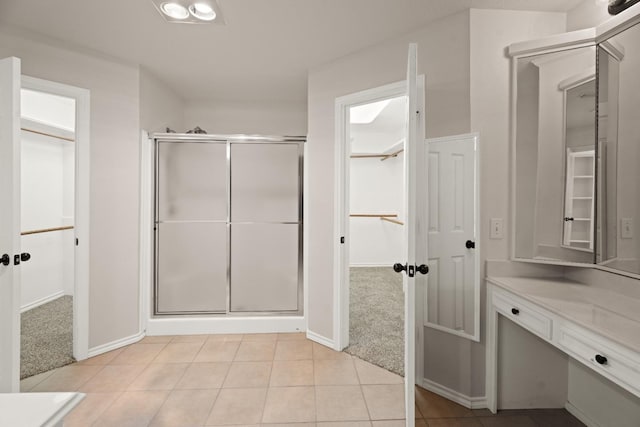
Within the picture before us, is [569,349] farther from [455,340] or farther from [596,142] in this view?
[596,142]

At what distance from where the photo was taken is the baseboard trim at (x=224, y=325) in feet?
9.68

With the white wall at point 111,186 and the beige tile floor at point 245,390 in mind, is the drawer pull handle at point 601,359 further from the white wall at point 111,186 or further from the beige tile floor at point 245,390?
the white wall at point 111,186

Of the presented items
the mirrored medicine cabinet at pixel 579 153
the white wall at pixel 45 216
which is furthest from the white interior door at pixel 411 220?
the white wall at pixel 45 216

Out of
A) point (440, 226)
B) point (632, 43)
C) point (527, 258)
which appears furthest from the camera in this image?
point (440, 226)

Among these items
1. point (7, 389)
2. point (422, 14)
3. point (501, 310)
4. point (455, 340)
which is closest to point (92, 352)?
point (7, 389)

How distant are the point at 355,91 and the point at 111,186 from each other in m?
2.23

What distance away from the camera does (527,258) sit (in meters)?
1.89

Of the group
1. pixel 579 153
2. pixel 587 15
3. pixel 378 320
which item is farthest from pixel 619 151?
pixel 378 320

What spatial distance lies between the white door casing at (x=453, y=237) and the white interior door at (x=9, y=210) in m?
2.37

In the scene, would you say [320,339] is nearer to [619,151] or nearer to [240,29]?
[619,151]

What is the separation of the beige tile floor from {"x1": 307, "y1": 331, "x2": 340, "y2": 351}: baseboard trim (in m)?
0.06

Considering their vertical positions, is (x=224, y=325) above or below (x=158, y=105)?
below

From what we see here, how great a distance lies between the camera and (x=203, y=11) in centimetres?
201

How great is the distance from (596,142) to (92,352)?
149 inches
